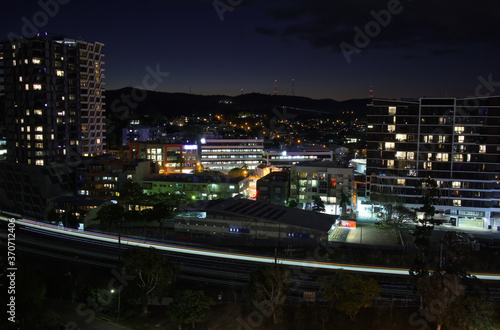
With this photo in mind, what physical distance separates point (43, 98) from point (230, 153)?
53.9 feet

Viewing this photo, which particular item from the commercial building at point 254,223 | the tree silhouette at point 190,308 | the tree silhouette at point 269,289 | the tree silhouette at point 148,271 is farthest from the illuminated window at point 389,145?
the tree silhouette at point 190,308

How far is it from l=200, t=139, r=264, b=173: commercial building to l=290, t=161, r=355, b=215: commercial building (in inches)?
521

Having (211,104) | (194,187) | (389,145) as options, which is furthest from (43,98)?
(211,104)

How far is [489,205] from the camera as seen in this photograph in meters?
22.2

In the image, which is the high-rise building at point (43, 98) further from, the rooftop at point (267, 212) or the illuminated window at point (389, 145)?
the illuminated window at point (389, 145)

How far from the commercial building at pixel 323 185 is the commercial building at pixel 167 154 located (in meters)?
12.5

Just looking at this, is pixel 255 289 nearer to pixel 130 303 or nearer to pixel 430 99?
pixel 130 303

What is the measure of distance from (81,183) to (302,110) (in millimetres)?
86777

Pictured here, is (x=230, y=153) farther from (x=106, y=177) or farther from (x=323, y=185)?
(x=323, y=185)

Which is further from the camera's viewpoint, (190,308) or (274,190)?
(274,190)

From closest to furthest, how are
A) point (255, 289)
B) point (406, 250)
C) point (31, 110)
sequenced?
point (255, 289), point (406, 250), point (31, 110)

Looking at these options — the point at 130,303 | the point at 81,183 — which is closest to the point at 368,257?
the point at 130,303

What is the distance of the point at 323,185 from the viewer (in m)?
23.9

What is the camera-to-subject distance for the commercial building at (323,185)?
23.6 m
